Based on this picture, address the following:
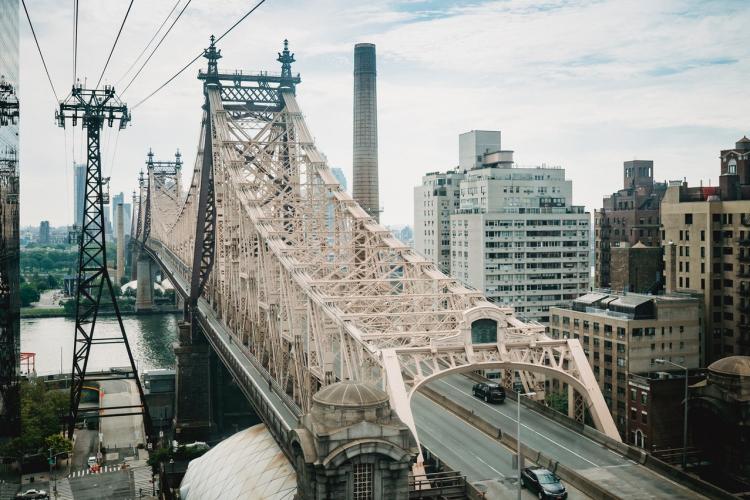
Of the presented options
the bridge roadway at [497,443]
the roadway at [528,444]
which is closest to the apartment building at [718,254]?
the bridge roadway at [497,443]

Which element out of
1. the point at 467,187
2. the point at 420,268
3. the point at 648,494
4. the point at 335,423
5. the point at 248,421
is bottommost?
the point at 248,421

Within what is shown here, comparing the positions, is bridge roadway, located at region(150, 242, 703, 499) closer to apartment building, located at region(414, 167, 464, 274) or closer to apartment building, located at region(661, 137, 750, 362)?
apartment building, located at region(661, 137, 750, 362)

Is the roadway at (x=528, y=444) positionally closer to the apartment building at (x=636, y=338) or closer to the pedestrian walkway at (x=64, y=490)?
the apartment building at (x=636, y=338)

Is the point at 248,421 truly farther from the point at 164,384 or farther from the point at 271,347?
the point at 271,347

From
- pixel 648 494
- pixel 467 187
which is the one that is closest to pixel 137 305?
pixel 467 187

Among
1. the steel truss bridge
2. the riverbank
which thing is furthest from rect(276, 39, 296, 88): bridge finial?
the riverbank

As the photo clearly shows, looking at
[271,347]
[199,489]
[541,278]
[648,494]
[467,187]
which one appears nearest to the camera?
[648,494]

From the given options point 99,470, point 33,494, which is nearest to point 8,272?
point 33,494
